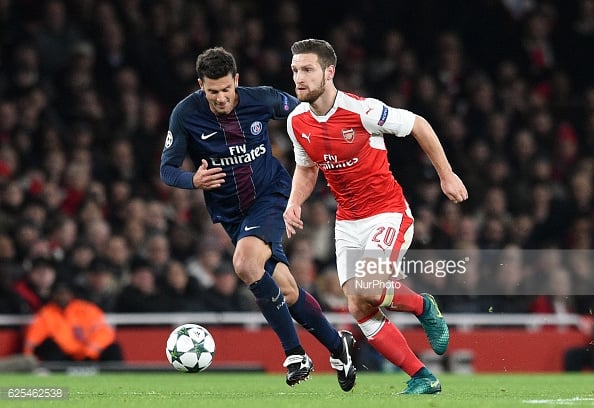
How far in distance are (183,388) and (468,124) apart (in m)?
7.44

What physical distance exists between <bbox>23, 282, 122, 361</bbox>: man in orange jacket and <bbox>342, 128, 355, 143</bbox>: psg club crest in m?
5.15

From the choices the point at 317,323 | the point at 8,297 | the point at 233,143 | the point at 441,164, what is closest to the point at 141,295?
the point at 8,297

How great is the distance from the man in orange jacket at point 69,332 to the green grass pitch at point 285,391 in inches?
14.0

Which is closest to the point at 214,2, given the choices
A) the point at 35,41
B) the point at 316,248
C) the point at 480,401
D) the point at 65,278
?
the point at 35,41

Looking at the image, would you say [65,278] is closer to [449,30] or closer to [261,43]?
[261,43]

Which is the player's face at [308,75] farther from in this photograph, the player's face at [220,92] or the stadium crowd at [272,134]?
the stadium crowd at [272,134]

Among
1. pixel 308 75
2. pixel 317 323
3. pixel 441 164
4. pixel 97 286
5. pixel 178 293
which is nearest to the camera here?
pixel 441 164

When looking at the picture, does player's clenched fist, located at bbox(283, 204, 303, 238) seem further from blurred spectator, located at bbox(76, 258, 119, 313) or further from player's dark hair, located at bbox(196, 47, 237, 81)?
blurred spectator, located at bbox(76, 258, 119, 313)

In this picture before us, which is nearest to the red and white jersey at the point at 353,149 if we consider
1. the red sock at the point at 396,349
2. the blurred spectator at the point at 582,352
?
the red sock at the point at 396,349

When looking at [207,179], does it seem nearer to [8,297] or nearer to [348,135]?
[348,135]

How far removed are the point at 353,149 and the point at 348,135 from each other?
0.09 m

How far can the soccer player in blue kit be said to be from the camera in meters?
7.75

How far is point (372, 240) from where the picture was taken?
7531mm

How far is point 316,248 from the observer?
13.5 metres
